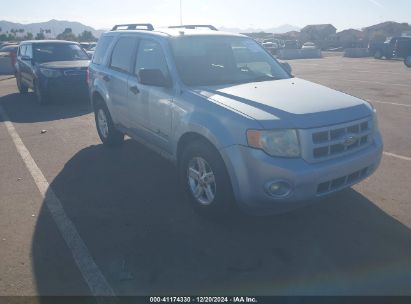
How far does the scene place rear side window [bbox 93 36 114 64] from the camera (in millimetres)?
6295

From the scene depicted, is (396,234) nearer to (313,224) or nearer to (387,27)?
(313,224)

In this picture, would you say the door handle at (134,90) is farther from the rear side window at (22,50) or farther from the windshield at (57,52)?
the rear side window at (22,50)

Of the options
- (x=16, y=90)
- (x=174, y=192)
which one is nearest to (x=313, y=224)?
(x=174, y=192)

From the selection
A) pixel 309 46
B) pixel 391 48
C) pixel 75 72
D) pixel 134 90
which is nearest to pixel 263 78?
pixel 134 90

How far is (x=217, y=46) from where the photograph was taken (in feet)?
16.2

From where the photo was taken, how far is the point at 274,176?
332 centimetres

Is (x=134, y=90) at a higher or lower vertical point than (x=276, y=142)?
higher

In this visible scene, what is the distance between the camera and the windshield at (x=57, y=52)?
11281 mm

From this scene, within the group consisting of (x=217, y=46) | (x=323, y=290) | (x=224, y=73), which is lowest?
(x=323, y=290)

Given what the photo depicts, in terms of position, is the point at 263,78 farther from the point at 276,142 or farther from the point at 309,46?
the point at 309,46

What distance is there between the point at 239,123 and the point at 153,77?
1364mm

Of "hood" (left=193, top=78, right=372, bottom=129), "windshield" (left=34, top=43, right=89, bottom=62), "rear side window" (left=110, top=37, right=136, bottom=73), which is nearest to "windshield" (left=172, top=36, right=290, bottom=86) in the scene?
"hood" (left=193, top=78, right=372, bottom=129)

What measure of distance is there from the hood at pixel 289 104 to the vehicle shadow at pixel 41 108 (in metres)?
6.62

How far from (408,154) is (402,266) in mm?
3369
